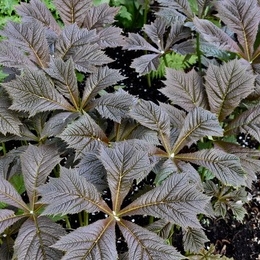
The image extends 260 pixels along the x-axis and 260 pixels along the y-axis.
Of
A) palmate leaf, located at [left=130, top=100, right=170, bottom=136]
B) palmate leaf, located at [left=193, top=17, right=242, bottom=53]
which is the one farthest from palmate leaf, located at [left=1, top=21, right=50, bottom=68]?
palmate leaf, located at [left=193, top=17, right=242, bottom=53]

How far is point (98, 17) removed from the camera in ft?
5.24

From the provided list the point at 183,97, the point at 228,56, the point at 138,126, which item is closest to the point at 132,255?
the point at 138,126

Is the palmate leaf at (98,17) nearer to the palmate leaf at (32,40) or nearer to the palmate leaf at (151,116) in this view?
the palmate leaf at (32,40)

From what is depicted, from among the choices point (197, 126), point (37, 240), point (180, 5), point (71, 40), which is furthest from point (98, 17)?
point (37, 240)

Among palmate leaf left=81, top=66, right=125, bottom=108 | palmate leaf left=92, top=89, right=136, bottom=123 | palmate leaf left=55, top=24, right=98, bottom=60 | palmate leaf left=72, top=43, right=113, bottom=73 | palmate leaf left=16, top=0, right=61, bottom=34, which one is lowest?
palmate leaf left=92, top=89, right=136, bottom=123

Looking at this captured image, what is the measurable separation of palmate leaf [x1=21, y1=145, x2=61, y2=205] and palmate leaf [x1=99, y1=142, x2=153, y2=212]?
18 centimetres

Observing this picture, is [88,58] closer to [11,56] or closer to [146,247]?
[11,56]

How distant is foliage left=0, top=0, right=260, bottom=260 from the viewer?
3.72 feet

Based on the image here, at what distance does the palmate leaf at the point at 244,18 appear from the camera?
1493 mm

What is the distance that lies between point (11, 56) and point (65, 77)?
7.4 inches

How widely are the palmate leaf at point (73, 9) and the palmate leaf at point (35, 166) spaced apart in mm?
524

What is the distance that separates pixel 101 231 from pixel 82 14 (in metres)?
0.80

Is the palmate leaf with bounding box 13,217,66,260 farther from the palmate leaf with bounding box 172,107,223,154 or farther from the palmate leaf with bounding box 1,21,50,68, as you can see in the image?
the palmate leaf with bounding box 1,21,50,68

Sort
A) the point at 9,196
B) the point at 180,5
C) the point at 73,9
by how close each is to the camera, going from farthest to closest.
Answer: the point at 180,5 < the point at 73,9 < the point at 9,196
